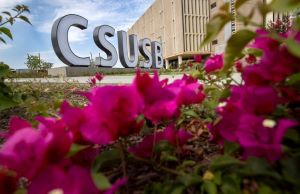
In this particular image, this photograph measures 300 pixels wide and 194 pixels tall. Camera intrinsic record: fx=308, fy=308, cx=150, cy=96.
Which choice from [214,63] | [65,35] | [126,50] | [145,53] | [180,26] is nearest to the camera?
[214,63]

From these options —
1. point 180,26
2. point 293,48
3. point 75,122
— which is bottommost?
point 75,122

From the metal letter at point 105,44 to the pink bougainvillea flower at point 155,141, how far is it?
14804mm

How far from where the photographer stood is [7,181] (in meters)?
0.45

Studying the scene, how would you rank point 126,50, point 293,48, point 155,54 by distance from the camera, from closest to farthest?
point 293,48
point 126,50
point 155,54

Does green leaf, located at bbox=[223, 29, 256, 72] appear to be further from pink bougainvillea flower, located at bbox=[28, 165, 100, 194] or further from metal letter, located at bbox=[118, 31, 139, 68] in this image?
metal letter, located at bbox=[118, 31, 139, 68]

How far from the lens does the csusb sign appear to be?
13.7m

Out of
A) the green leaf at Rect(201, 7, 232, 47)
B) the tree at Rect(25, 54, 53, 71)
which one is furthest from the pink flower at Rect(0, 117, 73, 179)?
the tree at Rect(25, 54, 53, 71)

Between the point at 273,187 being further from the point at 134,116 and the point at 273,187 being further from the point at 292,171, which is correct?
the point at 134,116

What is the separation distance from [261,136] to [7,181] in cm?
40

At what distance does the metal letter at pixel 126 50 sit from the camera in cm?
1778

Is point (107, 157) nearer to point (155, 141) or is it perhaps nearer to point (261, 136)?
point (155, 141)

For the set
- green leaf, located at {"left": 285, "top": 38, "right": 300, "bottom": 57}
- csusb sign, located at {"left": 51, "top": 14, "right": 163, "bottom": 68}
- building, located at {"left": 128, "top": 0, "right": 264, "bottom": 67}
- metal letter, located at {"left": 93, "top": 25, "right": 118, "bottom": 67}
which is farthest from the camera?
building, located at {"left": 128, "top": 0, "right": 264, "bottom": 67}

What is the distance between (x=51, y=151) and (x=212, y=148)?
1.55 feet

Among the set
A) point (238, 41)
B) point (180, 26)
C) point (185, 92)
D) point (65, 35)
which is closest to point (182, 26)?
point (180, 26)
